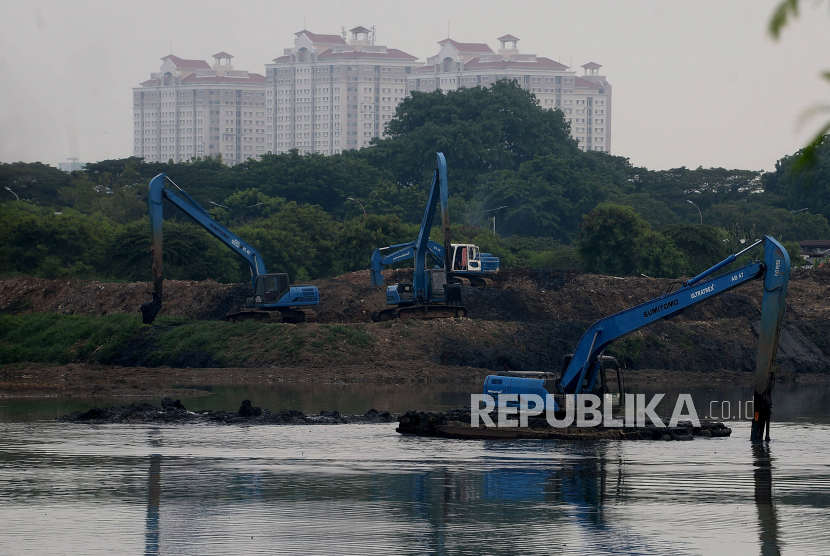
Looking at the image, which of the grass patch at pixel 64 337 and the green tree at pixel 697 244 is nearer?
the grass patch at pixel 64 337

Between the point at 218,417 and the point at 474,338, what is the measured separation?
889 inches

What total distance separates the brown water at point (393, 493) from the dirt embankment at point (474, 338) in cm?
1975

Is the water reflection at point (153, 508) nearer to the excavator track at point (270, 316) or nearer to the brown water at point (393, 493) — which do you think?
the brown water at point (393, 493)

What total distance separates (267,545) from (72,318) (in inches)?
1796

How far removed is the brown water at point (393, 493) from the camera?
1525 cm

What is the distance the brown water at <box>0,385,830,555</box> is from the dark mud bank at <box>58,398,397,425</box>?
1710 mm

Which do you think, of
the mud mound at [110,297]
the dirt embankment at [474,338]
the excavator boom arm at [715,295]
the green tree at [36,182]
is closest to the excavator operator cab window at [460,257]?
the dirt embankment at [474,338]

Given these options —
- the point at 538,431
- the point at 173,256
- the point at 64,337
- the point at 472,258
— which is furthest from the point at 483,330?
the point at 173,256

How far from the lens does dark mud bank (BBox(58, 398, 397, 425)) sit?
31172mm

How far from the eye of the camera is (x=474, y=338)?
173ft

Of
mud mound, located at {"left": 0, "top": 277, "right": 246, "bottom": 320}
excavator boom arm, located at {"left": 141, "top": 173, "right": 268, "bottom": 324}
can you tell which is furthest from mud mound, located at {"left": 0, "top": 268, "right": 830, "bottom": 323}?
excavator boom arm, located at {"left": 141, "top": 173, "right": 268, "bottom": 324}

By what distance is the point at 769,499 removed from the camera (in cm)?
1894

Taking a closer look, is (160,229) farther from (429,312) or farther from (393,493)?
(393,493)

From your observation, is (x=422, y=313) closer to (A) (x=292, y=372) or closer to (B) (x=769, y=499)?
(A) (x=292, y=372)
